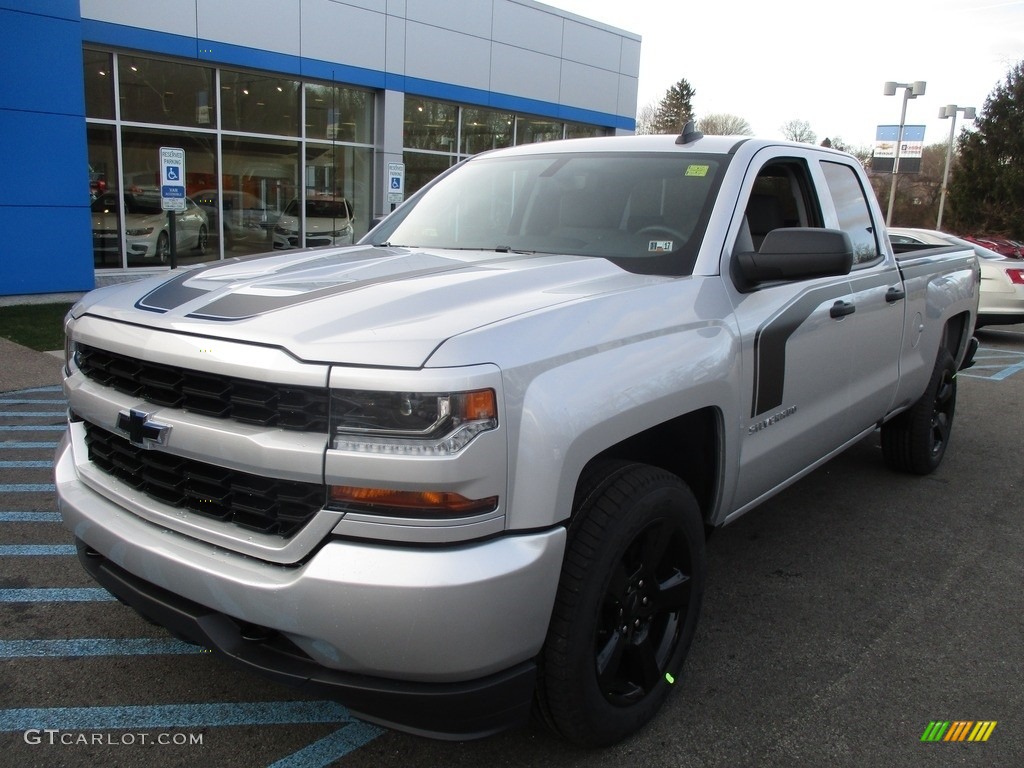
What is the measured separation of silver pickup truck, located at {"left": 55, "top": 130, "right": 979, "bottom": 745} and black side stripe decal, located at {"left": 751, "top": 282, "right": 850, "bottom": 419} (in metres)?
0.02

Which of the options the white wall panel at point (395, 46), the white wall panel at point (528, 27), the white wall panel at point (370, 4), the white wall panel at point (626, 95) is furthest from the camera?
the white wall panel at point (626, 95)

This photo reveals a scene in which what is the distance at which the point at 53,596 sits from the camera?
3.46 m

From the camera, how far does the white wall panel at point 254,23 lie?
45.9 ft

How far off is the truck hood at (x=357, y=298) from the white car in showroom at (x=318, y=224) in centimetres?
1382

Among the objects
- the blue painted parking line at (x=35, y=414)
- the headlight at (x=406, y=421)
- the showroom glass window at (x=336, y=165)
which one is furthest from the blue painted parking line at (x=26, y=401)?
the showroom glass window at (x=336, y=165)

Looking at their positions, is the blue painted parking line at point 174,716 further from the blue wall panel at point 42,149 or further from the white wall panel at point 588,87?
the white wall panel at point 588,87

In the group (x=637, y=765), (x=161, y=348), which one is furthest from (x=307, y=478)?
(x=637, y=765)

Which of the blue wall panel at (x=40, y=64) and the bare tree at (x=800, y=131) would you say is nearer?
the blue wall panel at (x=40, y=64)

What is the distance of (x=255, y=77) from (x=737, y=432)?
14.7 meters

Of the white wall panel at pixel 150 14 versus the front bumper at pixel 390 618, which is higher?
the white wall panel at pixel 150 14

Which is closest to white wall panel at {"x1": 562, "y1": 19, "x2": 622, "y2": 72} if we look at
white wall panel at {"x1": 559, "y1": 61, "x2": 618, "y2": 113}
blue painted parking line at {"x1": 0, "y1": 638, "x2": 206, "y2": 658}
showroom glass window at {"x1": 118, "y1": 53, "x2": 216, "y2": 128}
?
white wall panel at {"x1": 559, "y1": 61, "x2": 618, "y2": 113}

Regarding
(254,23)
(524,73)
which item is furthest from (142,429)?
(524,73)

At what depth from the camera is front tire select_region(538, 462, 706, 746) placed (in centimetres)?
218

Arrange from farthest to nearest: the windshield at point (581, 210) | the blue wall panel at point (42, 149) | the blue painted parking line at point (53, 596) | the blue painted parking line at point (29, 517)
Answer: the blue wall panel at point (42, 149) < the blue painted parking line at point (29, 517) < the blue painted parking line at point (53, 596) < the windshield at point (581, 210)
